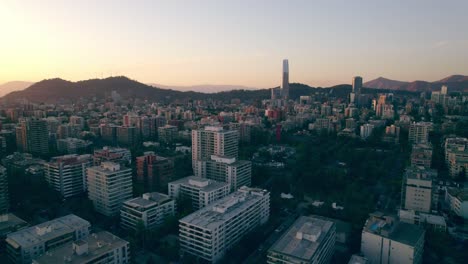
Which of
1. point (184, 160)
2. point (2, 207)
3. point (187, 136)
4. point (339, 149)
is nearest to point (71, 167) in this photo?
point (2, 207)

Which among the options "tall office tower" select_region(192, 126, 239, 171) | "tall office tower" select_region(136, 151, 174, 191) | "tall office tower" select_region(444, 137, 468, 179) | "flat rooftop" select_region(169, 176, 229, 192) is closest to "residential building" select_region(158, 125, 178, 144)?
"tall office tower" select_region(192, 126, 239, 171)

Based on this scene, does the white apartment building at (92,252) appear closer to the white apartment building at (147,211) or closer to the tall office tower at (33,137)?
the white apartment building at (147,211)

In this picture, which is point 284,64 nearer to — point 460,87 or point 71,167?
point 460,87

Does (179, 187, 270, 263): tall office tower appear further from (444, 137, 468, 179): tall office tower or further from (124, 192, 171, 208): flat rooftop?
(444, 137, 468, 179): tall office tower

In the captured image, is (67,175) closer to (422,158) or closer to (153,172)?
(153,172)

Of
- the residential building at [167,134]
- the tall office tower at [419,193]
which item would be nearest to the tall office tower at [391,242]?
the tall office tower at [419,193]

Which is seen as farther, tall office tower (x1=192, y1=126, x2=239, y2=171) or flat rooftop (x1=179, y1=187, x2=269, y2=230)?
tall office tower (x1=192, y1=126, x2=239, y2=171)
